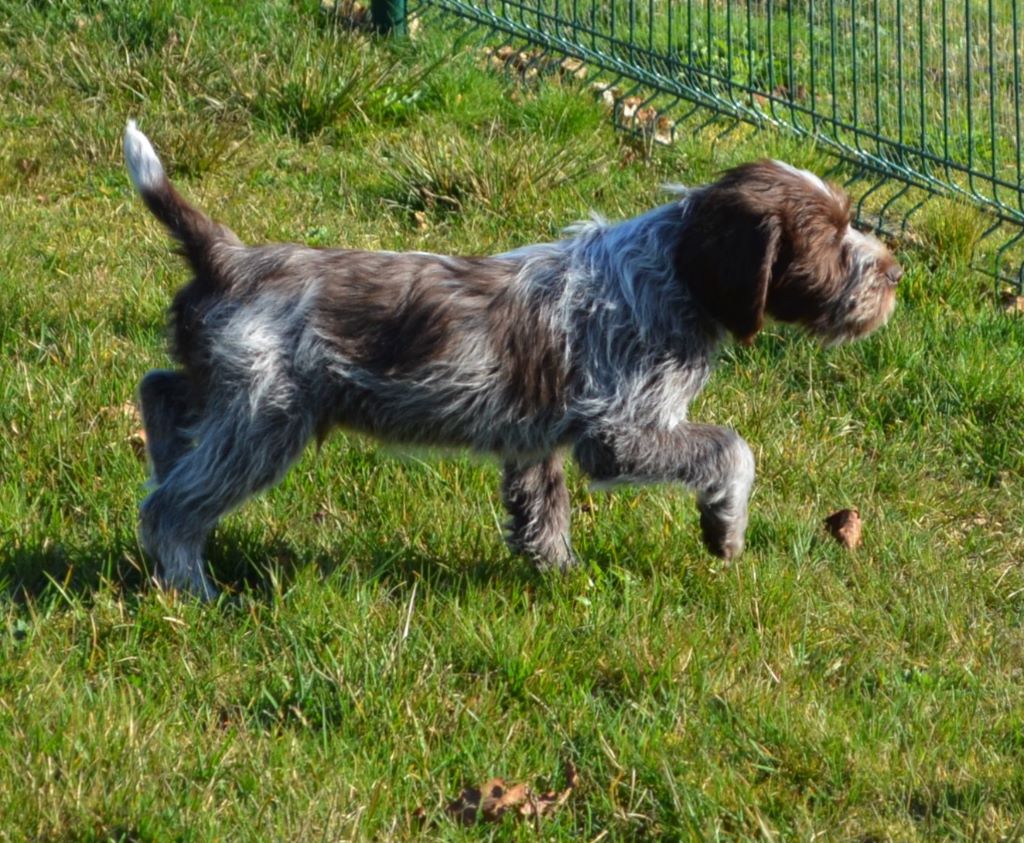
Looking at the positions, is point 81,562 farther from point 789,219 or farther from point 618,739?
point 789,219

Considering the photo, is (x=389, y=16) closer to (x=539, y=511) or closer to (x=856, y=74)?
(x=856, y=74)

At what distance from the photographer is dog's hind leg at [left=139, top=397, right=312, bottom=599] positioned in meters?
4.47

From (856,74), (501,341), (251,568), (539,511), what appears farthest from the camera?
(856,74)

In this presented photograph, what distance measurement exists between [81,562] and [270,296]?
104 centimetres

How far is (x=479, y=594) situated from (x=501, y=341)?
76cm

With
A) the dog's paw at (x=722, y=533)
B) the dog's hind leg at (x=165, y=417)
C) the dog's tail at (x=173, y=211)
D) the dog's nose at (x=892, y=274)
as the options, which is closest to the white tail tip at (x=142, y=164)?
the dog's tail at (x=173, y=211)

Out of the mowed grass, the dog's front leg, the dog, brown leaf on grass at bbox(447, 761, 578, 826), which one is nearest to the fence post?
the mowed grass

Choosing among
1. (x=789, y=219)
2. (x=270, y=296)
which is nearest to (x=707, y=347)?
(x=789, y=219)

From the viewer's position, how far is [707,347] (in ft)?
15.9

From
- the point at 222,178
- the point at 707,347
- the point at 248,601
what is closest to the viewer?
the point at 248,601

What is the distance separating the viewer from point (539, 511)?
5.01 m

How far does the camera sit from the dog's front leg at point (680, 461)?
4.68m

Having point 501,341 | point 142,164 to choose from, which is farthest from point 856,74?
point 142,164

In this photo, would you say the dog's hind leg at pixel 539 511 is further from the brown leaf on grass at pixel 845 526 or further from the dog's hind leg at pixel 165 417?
the dog's hind leg at pixel 165 417
